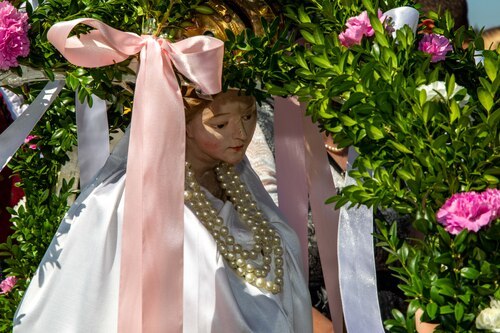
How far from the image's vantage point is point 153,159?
2.99 metres

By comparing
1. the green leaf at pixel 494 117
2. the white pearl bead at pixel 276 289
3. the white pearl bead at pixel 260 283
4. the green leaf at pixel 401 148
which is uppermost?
the green leaf at pixel 494 117

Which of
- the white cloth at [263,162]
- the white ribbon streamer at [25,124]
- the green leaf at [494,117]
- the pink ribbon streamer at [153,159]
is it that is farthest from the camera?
the white cloth at [263,162]

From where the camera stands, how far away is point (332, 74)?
2.93 metres

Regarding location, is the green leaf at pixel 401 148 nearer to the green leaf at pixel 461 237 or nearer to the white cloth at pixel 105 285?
the green leaf at pixel 461 237

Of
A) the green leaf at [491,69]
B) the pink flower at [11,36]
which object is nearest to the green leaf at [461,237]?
the green leaf at [491,69]

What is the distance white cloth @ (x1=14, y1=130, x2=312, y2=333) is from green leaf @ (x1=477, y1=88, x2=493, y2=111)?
0.80 metres

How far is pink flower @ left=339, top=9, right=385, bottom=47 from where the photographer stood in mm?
2980

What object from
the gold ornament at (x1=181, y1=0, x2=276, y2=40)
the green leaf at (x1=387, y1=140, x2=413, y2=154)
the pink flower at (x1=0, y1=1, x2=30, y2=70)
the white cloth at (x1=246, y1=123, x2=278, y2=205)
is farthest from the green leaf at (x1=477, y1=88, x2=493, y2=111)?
the white cloth at (x1=246, y1=123, x2=278, y2=205)

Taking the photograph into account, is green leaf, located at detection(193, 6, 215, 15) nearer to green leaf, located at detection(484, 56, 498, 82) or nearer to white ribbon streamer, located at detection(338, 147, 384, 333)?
white ribbon streamer, located at detection(338, 147, 384, 333)

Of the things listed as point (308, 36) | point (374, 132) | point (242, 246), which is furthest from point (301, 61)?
point (242, 246)

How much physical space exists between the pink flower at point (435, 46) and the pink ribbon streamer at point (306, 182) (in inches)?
19.1

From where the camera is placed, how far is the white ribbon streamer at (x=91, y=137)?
136 inches

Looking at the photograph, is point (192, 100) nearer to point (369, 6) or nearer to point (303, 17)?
point (303, 17)

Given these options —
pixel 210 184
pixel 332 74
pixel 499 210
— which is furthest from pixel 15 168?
pixel 499 210
